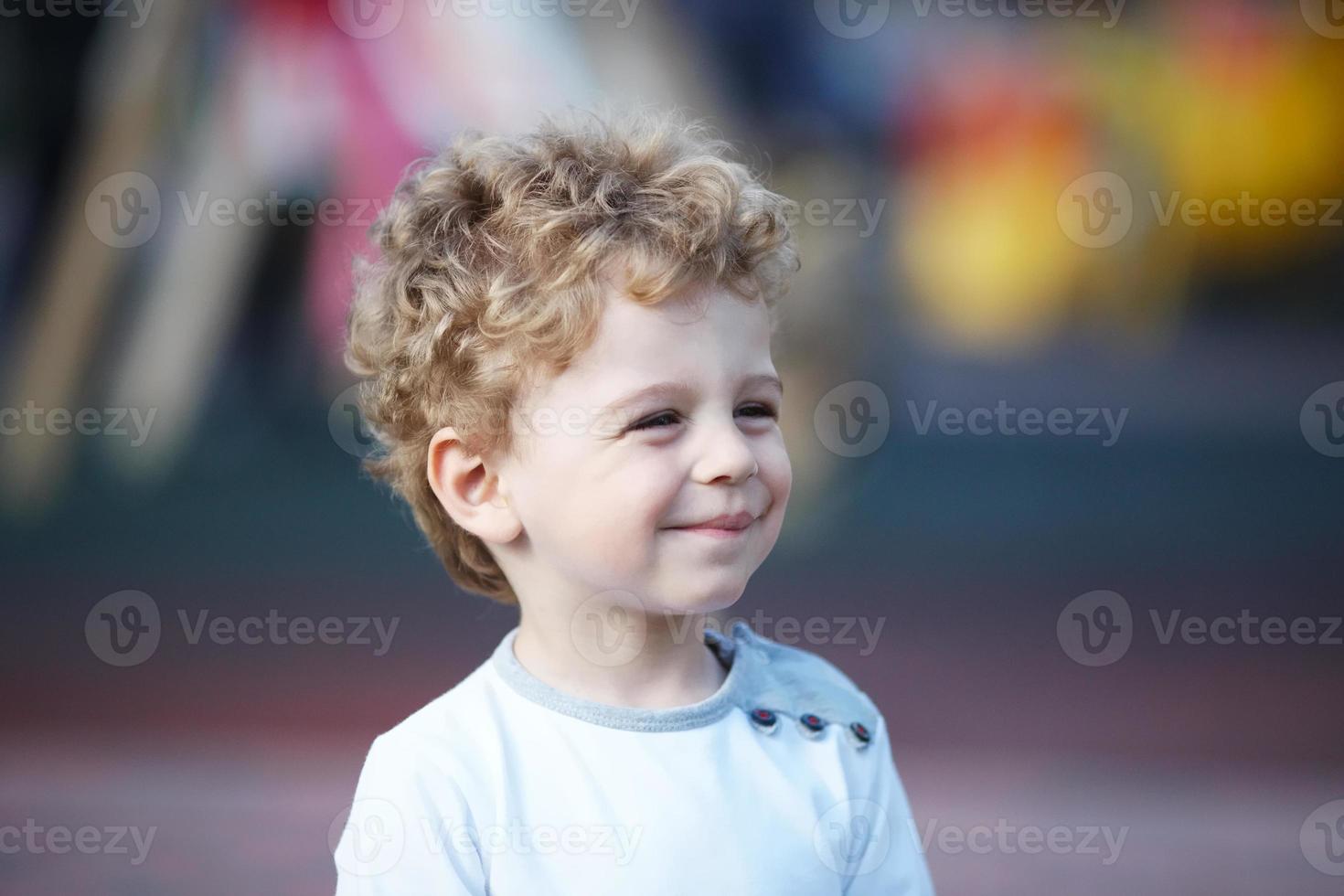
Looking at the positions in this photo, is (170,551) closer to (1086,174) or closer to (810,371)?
(810,371)

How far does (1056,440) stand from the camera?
427cm

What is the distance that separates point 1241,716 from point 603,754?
2792 millimetres
